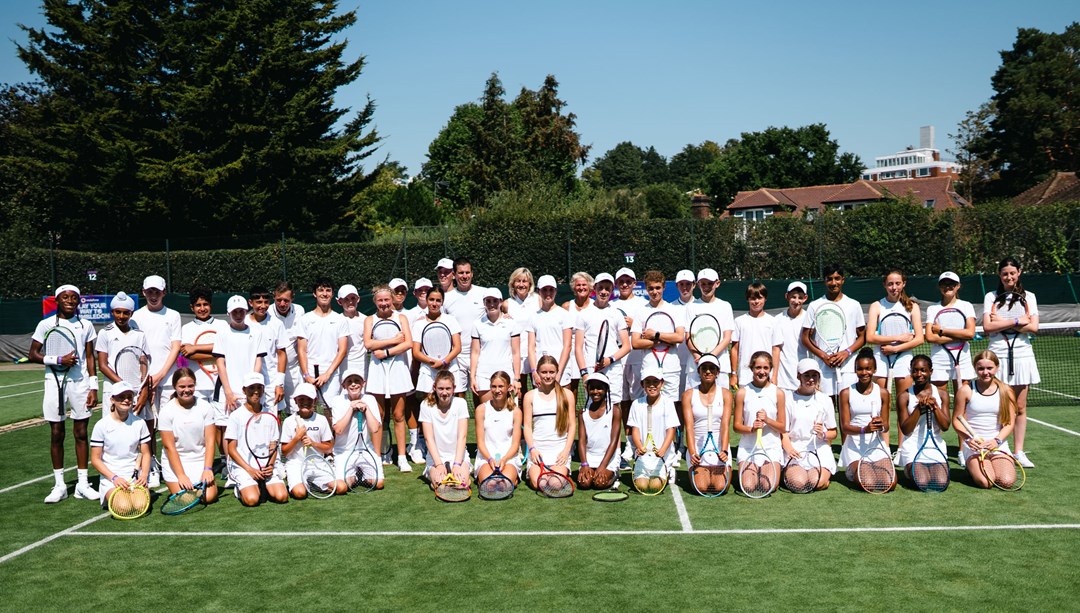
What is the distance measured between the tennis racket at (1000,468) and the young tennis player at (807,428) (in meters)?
1.42

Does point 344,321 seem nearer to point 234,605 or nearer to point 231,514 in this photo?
point 231,514

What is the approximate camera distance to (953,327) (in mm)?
9539

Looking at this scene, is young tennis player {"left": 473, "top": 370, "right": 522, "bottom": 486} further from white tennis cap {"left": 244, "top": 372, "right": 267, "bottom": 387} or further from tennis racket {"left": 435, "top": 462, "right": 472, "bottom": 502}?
white tennis cap {"left": 244, "top": 372, "right": 267, "bottom": 387}

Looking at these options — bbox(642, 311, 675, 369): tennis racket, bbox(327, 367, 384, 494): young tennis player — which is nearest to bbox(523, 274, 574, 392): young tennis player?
bbox(642, 311, 675, 369): tennis racket

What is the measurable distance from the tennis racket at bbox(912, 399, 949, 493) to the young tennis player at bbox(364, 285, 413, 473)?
5284mm

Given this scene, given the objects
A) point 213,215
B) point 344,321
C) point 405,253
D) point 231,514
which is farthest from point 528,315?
point 213,215

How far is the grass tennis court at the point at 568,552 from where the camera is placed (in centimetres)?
606

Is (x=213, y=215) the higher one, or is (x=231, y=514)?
(x=213, y=215)

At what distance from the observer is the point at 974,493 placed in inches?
333

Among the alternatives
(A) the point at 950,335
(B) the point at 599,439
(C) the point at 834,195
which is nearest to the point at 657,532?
(B) the point at 599,439

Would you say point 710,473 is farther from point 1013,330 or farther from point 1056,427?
point 1056,427

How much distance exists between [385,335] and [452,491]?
207 centimetres

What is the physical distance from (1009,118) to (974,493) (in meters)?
62.5

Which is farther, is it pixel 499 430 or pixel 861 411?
pixel 499 430
